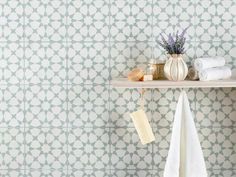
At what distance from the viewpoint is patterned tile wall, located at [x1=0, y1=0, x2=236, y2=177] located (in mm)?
1718

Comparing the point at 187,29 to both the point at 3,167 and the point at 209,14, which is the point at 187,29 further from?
the point at 3,167

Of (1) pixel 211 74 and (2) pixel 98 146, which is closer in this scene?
(1) pixel 211 74

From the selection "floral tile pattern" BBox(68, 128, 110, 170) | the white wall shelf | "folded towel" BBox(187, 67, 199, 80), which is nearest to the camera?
the white wall shelf

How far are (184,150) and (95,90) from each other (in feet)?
1.39

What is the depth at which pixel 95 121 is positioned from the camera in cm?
174

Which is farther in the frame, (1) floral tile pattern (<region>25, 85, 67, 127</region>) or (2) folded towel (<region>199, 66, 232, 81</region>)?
(1) floral tile pattern (<region>25, 85, 67, 127</region>)

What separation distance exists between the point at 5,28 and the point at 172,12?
668 millimetres

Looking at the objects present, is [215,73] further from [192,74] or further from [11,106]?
[11,106]

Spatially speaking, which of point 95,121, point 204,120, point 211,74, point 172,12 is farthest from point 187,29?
point 95,121

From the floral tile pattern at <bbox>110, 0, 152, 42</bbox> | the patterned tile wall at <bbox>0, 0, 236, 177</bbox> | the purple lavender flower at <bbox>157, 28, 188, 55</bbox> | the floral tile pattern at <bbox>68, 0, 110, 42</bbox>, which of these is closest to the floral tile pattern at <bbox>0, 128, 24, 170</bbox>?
the patterned tile wall at <bbox>0, 0, 236, 177</bbox>

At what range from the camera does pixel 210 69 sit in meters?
1.58

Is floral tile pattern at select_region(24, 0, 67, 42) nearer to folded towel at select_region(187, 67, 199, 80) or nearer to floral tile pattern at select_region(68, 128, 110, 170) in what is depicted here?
floral tile pattern at select_region(68, 128, 110, 170)

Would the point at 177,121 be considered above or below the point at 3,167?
above

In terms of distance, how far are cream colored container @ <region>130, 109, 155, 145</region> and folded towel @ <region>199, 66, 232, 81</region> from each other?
0.87 feet
